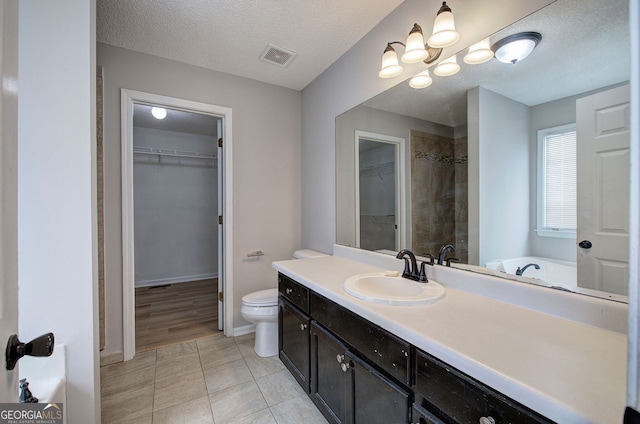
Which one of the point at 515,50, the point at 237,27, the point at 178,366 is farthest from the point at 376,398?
the point at 237,27

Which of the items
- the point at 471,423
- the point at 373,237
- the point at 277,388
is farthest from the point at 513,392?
the point at 277,388

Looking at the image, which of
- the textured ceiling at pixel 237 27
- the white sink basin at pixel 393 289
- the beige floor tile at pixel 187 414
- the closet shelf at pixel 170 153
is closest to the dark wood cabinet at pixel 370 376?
the white sink basin at pixel 393 289

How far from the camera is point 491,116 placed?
1.32 metres

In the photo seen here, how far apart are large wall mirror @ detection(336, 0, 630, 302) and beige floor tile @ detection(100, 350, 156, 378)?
2212 mm

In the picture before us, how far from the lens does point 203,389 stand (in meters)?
1.83

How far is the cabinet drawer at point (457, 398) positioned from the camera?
682 millimetres

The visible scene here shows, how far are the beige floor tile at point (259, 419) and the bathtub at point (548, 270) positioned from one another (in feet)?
4.89

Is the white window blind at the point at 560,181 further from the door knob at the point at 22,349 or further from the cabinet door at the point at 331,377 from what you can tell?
the door knob at the point at 22,349

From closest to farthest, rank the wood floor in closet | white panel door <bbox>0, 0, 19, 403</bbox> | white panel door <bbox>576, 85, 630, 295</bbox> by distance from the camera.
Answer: white panel door <bbox>0, 0, 19, 403</bbox> → white panel door <bbox>576, 85, 630, 295</bbox> → the wood floor in closet

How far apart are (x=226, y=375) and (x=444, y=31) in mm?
2519

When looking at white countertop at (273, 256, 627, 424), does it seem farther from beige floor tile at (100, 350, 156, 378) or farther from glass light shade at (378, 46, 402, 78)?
beige floor tile at (100, 350, 156, 378)

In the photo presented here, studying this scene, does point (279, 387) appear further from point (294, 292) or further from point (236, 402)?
point (294, 292)

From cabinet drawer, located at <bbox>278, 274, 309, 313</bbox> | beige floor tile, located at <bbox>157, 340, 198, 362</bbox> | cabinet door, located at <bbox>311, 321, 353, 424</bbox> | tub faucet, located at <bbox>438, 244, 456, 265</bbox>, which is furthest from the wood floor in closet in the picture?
tub faucet, located at <bbox>438, 244, 456, 265</bbox>

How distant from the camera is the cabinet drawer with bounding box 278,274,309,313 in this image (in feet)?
5.46
